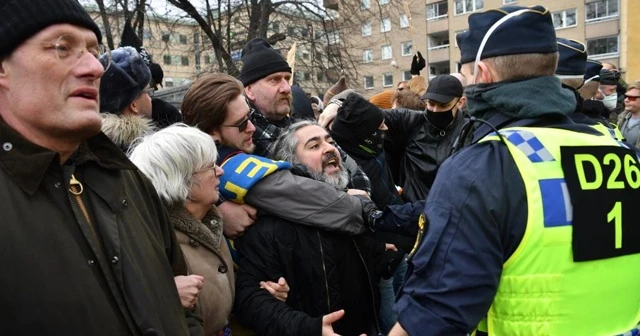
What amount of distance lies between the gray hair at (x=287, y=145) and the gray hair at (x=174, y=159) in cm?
61

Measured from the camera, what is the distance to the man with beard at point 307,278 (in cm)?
232

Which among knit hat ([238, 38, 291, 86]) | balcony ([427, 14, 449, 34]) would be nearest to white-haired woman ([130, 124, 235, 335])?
knit hat ([238, 38, 291, 86])

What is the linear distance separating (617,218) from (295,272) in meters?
1.41

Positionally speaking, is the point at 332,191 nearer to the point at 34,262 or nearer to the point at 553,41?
the point at 553,41

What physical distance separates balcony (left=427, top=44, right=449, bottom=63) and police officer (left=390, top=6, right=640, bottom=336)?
150 feet

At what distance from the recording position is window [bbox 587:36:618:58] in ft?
116

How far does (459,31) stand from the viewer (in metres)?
39.4

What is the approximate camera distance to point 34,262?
1339mm

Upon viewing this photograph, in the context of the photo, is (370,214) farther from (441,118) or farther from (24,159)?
(441,118)

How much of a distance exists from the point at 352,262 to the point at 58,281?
1518mm

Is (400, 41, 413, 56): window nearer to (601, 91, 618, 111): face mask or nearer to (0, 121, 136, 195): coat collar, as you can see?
(601, 91, 618, 111): face mask

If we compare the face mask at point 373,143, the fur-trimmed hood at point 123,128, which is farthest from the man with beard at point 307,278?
the face mask at point 373,143

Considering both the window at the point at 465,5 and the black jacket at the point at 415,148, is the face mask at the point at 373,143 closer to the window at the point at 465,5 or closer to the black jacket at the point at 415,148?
the black jacket at the point at 415,148

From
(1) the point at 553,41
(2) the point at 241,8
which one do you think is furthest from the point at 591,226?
(2) the point at 241,8
